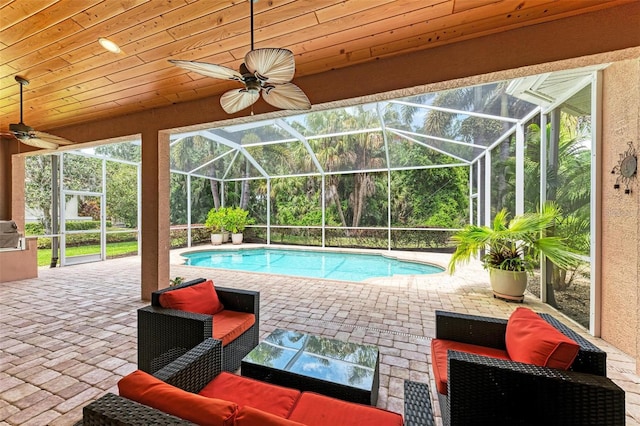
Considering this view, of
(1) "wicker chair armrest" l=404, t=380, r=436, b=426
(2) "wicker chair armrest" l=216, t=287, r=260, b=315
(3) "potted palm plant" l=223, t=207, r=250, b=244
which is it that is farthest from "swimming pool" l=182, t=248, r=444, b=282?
(1) "wicker chair armrest" l=404, t=380, r=436, b=426

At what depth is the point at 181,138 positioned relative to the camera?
860 cm

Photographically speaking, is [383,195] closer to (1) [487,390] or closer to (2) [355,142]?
(2) [355,142]

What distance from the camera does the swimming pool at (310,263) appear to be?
7.47 meters

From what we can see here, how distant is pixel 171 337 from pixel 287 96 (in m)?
2.20

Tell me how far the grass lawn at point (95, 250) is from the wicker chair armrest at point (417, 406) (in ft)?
29.6

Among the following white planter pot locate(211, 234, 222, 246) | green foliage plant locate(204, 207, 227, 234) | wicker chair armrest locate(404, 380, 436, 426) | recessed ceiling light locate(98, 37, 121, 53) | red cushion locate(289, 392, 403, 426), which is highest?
recessed ceiling light locate(98, 37, 121, 53)

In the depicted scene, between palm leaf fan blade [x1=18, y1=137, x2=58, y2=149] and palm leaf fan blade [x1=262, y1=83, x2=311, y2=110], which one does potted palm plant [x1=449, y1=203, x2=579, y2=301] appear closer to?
palm leaf fan blade [x1=262, y1=83, x2=311, y2=110]

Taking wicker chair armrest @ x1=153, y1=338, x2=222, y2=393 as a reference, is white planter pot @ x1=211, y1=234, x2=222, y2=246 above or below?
below

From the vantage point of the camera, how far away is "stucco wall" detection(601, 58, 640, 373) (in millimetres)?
2525

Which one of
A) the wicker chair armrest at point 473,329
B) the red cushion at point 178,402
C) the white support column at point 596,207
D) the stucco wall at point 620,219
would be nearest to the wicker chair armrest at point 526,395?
the wicker chair armrest at point 473,329

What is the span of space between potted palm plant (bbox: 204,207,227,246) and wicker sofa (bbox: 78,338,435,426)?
10.5 metres

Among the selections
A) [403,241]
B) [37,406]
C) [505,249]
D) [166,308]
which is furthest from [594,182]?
[403,241]

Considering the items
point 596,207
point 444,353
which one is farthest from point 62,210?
point 596,207

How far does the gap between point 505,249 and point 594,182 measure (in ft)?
5.45
